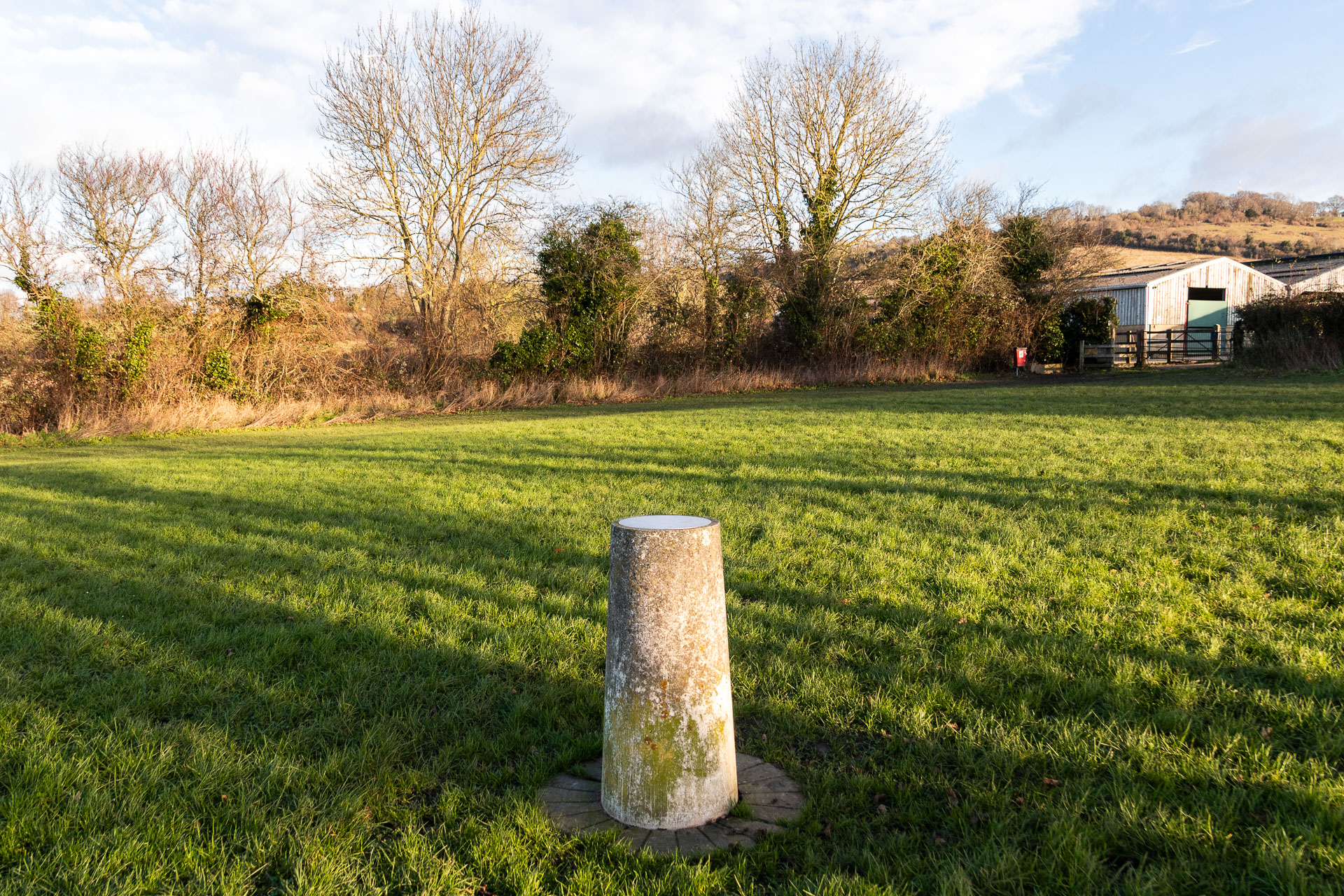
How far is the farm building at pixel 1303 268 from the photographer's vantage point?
42.2m

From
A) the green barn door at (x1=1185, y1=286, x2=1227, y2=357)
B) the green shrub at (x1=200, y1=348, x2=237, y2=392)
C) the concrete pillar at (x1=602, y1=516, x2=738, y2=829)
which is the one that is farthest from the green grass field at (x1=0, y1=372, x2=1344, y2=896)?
the green barn door at (x1=1185, y1=286, x2=1227, y2=357)

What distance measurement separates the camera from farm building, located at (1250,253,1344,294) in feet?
138

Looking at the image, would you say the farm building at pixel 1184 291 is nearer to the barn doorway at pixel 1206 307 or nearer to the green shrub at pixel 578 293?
the barn doorway at pixel 1206 307

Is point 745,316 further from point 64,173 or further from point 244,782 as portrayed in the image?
point 244,782

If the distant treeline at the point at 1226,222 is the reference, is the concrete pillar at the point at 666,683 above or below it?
below

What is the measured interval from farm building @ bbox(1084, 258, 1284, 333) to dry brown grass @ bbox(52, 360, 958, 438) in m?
19.3

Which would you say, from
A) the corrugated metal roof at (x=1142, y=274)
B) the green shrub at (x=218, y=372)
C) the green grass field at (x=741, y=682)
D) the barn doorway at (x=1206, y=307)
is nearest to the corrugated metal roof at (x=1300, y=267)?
the barn doorway at (x=1206, y=307)

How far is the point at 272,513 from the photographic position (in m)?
6.91

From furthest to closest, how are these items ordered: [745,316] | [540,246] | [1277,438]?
[745,316] < [540,246] < [1277,438]

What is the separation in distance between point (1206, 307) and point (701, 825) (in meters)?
50.1

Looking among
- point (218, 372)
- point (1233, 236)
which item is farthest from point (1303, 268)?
point (218, 372)

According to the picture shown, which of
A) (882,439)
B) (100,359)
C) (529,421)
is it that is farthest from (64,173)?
(882,439)

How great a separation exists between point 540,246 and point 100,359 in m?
11.6

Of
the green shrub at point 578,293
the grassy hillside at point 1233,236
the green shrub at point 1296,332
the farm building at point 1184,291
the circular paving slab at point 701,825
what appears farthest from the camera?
the grassy hillside at point 1233,236
